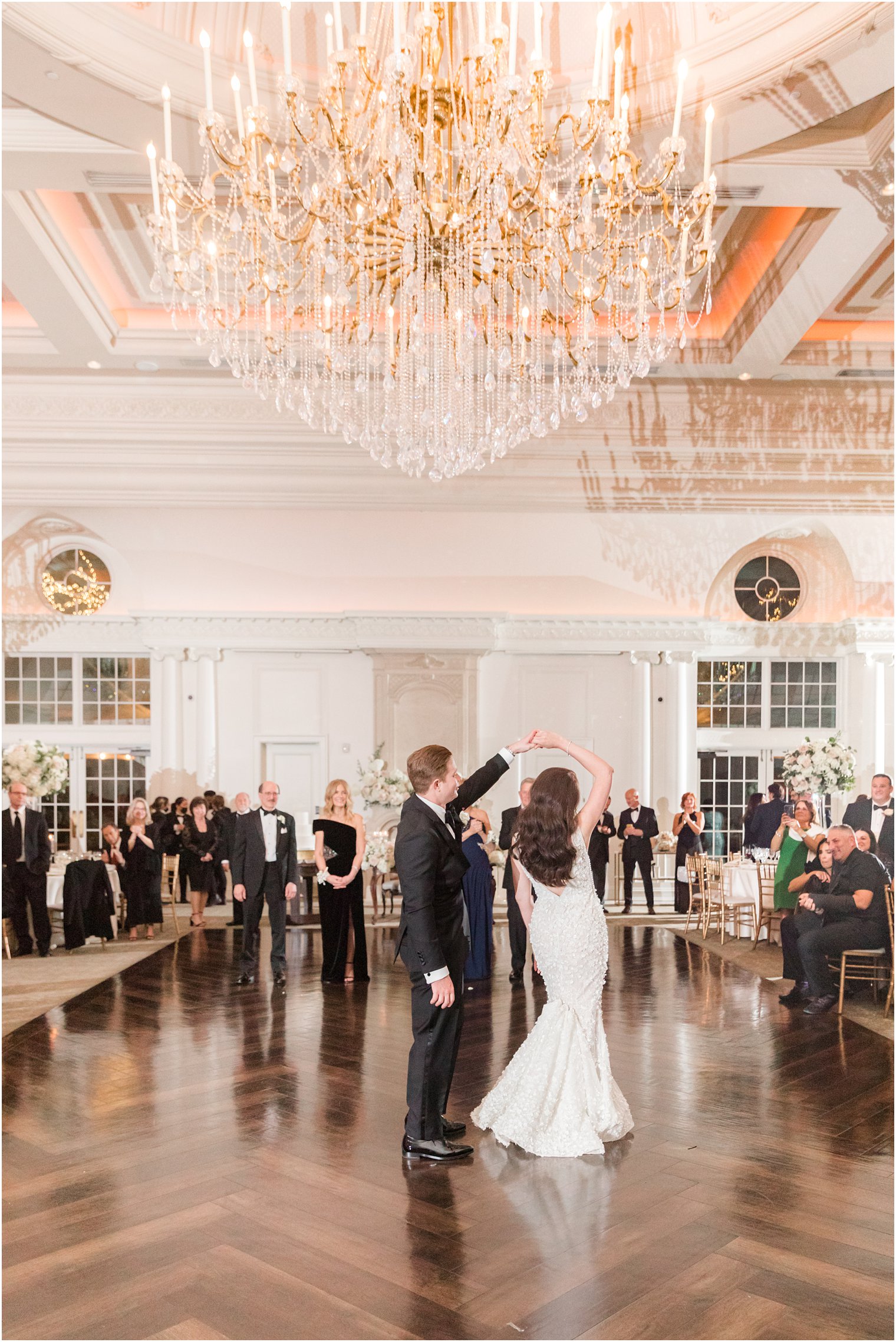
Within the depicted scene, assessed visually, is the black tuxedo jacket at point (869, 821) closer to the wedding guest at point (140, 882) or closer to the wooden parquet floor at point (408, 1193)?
the wooden parquet floor at point (408, 1193)

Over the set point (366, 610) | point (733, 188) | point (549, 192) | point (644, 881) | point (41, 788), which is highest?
point (733, 188)

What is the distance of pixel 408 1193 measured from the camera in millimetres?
4109

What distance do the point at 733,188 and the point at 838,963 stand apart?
6.06 m

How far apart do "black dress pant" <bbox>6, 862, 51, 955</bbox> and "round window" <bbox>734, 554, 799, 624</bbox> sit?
9.46m

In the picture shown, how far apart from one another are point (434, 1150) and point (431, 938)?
3.20ft

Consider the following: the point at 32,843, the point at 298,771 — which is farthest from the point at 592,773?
the point at 298,771

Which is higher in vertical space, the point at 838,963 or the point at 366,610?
the point at 366,610

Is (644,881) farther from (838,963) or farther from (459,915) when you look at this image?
(459,915)

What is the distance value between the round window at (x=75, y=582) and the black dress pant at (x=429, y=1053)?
33.7 feet

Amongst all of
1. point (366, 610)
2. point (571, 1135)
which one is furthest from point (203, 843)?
point (571, 1135)

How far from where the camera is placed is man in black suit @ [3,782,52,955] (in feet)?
30.3

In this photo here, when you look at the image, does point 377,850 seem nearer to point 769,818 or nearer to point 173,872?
point 173,872

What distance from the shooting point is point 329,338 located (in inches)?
242

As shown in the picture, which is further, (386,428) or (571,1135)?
(386,428)
